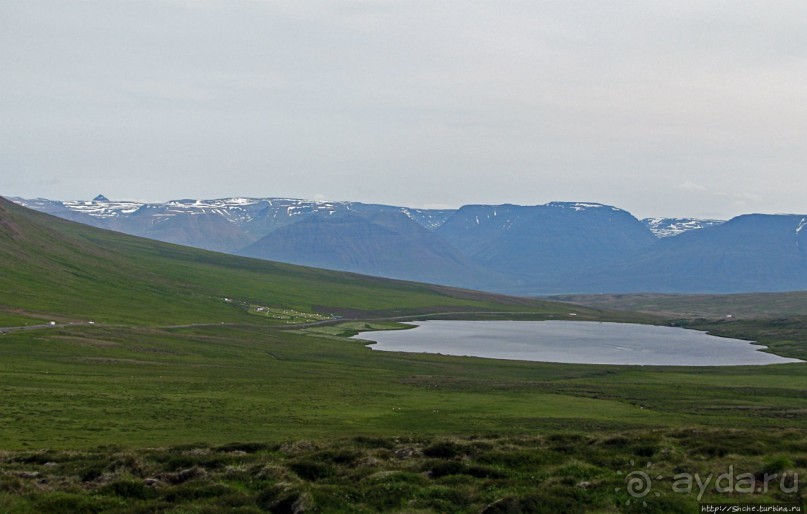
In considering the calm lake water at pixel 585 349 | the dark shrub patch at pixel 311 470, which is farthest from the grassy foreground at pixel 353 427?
the calm lake water at pixel 585 349

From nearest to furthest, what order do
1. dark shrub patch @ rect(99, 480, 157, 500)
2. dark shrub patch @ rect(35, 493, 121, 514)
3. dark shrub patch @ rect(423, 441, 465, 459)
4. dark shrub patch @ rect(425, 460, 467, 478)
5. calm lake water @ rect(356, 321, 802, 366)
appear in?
dark shrub patch @ rect(35, 493, 121, 514) → dark shrub patch @ rect(99, 480, 157, 500) → dark shrub patch @ rect(425, 460, 467, 478) → dark shrub patch @ rect(423, 441, 465, 459) → calm lake water @ rect(356, 321, 802, 366)

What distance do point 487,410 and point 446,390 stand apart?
18.2m

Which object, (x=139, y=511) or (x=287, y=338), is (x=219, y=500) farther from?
(x=287, y=338)

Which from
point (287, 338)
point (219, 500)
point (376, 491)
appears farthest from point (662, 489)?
point (287, 338)

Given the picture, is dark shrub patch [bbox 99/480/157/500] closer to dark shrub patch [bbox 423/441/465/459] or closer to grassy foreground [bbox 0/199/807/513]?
grassy foreground [bbox 0/199/807/513]

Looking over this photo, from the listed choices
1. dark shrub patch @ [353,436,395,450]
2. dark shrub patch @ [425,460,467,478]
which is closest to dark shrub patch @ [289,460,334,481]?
dark shrub patch @ [425,460,467,478]

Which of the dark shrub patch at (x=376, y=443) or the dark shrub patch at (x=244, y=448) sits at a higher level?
the dark shrub patch at (x=376, y=443)

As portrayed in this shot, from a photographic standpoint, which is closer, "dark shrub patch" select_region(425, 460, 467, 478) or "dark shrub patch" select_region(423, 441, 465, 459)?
"dark shrub patch" select_region(425, 460, 467, 478)

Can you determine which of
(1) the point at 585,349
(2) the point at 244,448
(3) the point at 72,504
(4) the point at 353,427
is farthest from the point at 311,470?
(1) the point at 585,349

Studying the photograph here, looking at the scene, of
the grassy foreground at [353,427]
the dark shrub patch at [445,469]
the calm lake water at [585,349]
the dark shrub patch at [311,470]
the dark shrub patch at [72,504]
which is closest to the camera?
the dark shrub patch at [72,504]

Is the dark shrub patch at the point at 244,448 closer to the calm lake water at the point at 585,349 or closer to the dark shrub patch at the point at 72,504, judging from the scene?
the dark shrub patch at the point at 72,504

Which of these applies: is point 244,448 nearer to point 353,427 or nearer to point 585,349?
point 353,427

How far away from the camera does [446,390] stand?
91.9 m

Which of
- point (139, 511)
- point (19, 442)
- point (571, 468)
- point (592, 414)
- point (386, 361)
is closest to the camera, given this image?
point (139, 511)
